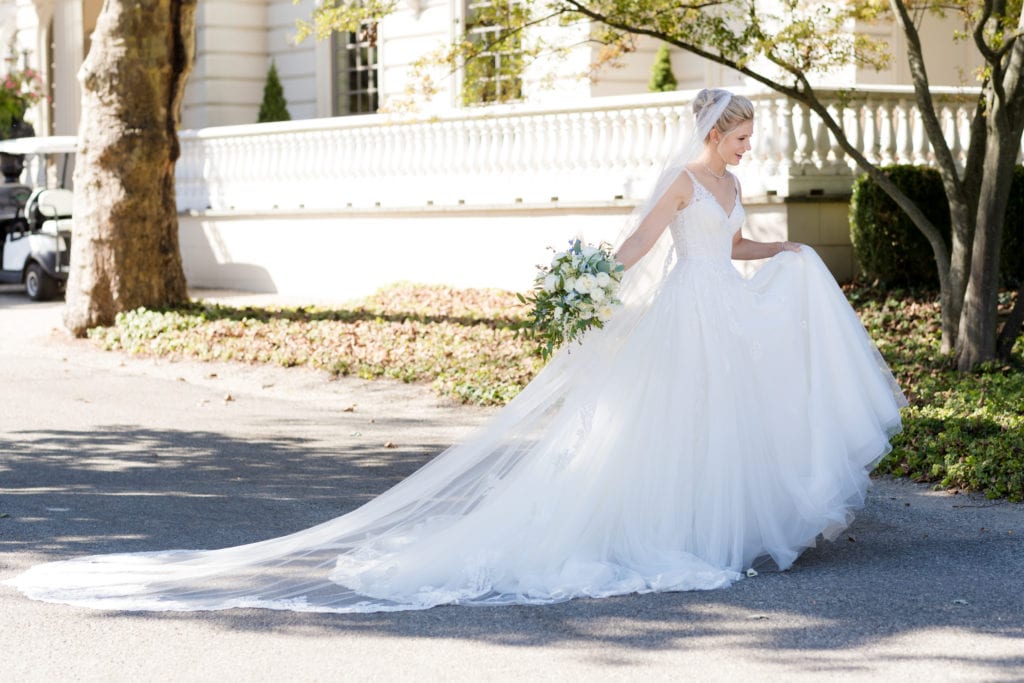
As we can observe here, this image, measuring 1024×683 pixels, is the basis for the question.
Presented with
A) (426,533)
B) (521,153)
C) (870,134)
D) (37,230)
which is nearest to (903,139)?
(870,134)

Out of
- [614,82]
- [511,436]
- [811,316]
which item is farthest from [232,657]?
[614,82]

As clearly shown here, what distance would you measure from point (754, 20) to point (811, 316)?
5.67m

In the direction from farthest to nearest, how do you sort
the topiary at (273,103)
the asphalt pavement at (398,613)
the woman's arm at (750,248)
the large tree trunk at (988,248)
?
the topiary at (273,103)
the large tree trunk at (988,248)
the woman's arm at (750,248)
the asphalt pavement at (398,613)

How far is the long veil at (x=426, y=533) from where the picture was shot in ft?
19.5

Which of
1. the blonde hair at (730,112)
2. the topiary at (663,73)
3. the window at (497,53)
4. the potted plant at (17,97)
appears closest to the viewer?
the blonde hair at (730,112)

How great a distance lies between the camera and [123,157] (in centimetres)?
1548

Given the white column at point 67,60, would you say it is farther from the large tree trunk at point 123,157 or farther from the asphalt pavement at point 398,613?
the asphalt pavement at point 398,613

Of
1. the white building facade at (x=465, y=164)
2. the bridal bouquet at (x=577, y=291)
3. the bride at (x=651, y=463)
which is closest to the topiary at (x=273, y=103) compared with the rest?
the white building facade at (x=465, y=164)

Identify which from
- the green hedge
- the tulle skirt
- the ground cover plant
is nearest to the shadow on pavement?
the tulle skirt

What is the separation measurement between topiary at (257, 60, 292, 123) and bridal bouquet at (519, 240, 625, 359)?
69.8 ft

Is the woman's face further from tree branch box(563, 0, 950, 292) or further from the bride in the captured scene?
tree branch box(563, 0, 950, 292)

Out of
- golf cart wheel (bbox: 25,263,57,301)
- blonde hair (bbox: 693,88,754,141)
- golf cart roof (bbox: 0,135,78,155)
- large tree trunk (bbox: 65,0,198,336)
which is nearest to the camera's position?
blonde hair (bbox: 693,88,754,141)

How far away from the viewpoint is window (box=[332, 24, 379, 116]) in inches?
1044

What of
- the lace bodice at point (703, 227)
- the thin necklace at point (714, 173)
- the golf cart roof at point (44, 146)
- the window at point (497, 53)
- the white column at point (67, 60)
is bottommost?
the lace bodice at point (703, 227)
